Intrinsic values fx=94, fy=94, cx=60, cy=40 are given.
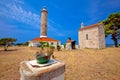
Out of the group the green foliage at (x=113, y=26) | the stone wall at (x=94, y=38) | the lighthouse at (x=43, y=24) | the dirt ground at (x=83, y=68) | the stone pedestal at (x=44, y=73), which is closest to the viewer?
the stone pedestal at (x=44, y=73)

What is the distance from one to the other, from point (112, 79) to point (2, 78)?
8.02 metres

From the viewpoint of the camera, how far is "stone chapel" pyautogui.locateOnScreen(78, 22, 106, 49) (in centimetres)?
2319

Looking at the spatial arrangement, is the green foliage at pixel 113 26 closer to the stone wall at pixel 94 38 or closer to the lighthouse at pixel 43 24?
the stone wall at pixel 94 38

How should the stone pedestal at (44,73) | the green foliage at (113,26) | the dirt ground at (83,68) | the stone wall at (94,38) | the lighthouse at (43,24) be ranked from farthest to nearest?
1. the lighthouse at (43,24)
2. the green foliage at (113,26)
3. the stone wall at (94,38)
4. the dirt ground at (83,68)
5. the stone pedestal at (44,73)

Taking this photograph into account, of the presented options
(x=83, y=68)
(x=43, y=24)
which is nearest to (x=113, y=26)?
(x=43, y=24)

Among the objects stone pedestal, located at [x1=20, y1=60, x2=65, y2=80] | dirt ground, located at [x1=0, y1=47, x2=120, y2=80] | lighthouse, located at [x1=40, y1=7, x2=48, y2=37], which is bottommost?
dirt ground, located at [x1=0, y1=47, x2=120, y2=80]

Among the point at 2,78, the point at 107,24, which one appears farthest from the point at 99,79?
the point at 107,24

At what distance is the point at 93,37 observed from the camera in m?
24.0

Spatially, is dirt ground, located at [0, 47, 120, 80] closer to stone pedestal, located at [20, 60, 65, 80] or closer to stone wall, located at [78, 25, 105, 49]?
stone pedestal, located at [20, 60, 65, 80]

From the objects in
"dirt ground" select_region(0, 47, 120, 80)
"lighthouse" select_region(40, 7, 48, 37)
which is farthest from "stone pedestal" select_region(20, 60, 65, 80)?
"lighthouse" select_region(40, 7, 48, 37)

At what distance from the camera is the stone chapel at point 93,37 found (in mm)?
23188

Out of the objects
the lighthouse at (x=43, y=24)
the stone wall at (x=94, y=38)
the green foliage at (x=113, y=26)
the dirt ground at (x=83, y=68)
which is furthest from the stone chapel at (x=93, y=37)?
the lighthouse at (x=43, y=24)

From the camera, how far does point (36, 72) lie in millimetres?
2811

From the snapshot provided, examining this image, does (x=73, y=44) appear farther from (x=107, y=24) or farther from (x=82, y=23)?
(x=107, y=24)
